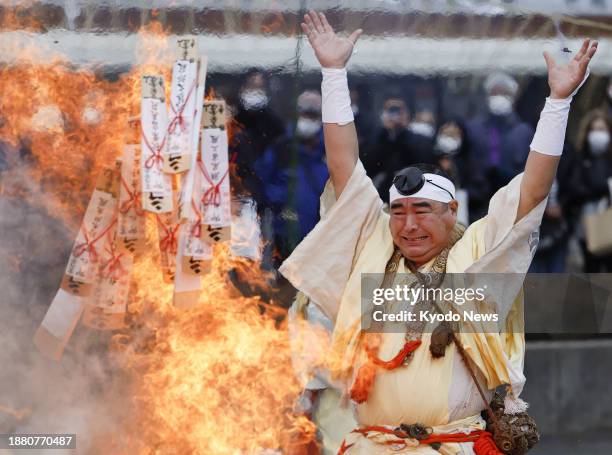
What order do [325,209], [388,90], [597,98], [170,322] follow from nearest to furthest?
[325,209] → [170,322] → [388,90] → [597,98]

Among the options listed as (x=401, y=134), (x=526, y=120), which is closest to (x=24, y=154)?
(x=401, y=134)

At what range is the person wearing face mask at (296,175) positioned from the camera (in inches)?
266

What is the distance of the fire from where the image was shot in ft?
18.1

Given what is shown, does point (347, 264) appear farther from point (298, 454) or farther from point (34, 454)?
point (34, 454)

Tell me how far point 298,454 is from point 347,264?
154 cm

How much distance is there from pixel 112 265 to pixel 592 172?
13.5ft

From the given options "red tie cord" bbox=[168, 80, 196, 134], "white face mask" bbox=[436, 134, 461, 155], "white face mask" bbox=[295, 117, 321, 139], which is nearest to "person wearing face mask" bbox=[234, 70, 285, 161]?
"white face mask" bbox=[295, 117, 321, 139]

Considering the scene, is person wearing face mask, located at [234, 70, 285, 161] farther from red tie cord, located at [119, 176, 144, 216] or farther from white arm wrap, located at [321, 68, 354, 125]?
white arm wrap, located at [321, 68, 354, 125]

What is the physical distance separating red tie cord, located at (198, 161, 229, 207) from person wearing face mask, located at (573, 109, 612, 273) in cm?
367

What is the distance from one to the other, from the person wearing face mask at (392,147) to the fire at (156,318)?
1.52 m

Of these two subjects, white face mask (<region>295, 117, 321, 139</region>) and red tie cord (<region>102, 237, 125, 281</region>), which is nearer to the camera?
red tie cord (<region>102, 237, 125, 281</region>)

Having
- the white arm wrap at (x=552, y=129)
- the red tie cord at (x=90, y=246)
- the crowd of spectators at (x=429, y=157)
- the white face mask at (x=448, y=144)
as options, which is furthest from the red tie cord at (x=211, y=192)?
the white face mask at (x=448, y=144)

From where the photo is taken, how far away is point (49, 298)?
645 cm

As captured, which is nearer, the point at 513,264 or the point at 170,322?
the point at 513,264
